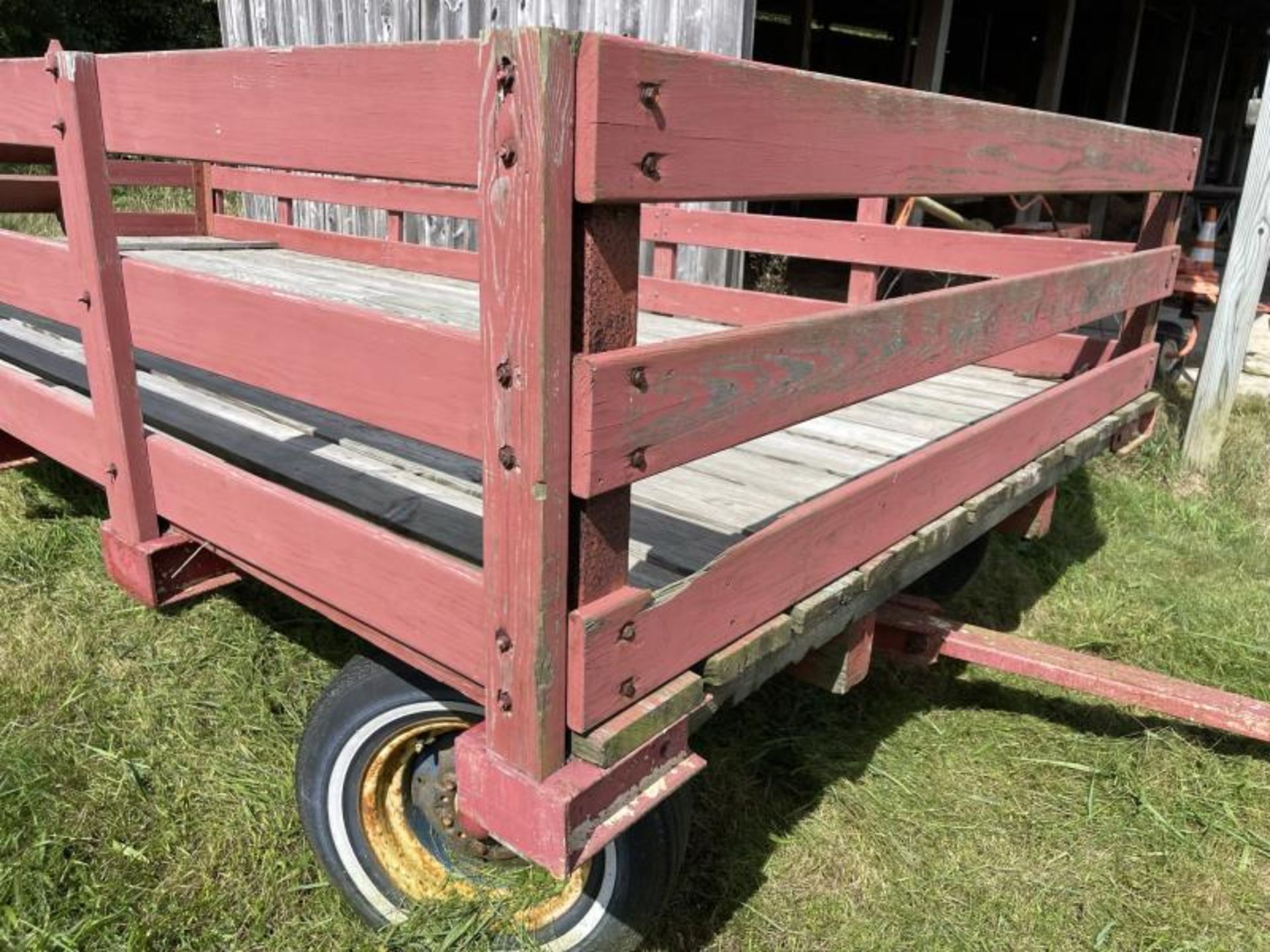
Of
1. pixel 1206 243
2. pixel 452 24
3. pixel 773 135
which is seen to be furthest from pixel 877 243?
pixel 1206 243

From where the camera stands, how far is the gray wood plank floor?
237 centimetres

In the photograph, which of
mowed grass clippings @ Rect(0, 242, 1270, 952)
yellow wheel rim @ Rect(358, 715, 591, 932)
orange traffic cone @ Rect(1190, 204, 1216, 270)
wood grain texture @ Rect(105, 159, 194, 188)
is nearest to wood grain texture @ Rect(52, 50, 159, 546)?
mowed grass clippings @ Rect(0, 242, 1270, 952)

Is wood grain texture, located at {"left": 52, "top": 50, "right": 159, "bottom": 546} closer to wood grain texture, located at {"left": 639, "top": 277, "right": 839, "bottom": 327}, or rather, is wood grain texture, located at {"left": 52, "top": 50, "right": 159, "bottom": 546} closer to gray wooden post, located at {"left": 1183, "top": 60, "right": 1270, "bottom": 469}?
wood grain texture, located at {"left": 639, "top": 277, "right": 839, "bottom": 327}

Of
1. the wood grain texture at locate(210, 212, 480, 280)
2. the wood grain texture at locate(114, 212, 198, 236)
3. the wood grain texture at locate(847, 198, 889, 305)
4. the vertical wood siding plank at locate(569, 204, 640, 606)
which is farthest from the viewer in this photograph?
the wood grain texture at locate(114, 212, 198, 236)

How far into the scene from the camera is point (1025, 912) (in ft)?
8.37

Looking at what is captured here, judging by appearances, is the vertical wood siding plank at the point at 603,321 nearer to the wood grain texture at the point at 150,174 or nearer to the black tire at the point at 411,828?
the black tire at the point at 411,828

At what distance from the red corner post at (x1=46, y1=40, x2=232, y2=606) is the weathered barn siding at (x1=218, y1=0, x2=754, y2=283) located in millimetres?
2552

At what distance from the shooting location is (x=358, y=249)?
595cm

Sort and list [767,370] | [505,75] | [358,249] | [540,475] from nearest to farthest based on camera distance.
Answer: [505,75] → [540,475] → [767,370] → [358,249]

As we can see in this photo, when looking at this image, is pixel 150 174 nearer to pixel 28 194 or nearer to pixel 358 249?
pixel 358 249

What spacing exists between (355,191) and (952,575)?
386cm

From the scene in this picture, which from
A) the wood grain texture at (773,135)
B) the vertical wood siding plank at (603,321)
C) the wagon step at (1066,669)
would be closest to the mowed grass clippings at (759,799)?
the wagon step at (1066,669)

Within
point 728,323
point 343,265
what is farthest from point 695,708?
point 343,265

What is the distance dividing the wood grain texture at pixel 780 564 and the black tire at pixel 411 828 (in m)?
0.43
